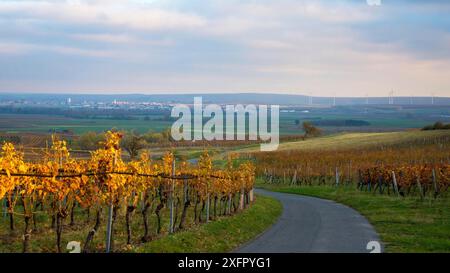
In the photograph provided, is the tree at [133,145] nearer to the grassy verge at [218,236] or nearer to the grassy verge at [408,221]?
the grassy verge at [218,236]

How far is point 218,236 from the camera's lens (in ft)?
58.0

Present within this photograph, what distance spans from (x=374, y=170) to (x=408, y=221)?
65.7 feet

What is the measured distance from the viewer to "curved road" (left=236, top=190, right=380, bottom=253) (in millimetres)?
15492

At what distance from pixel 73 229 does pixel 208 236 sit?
518 cm

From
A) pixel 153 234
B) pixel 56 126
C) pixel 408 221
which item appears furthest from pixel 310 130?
pixel 153 234

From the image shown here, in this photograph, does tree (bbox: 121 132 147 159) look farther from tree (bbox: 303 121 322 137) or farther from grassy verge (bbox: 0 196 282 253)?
tree (bbox: 303 121 322 137)

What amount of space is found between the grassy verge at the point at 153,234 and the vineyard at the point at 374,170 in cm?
1426

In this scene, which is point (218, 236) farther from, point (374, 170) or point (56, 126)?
point (56, 126)

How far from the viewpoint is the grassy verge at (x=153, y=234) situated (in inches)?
604

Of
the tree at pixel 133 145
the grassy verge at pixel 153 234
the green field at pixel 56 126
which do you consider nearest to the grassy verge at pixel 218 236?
the grassy verge at pixel 153 234
